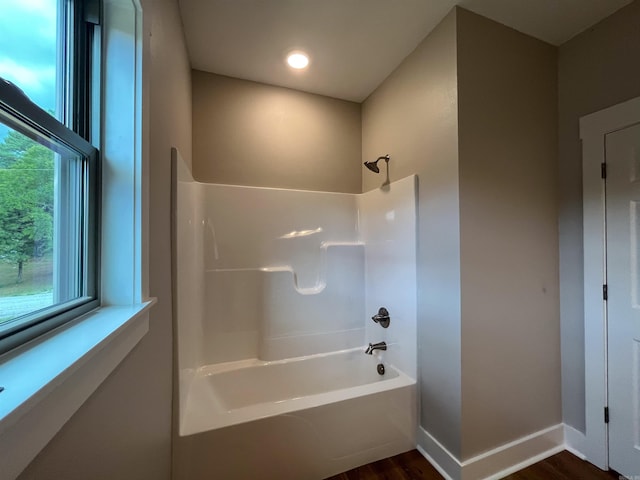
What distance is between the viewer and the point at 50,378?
377 millimetres

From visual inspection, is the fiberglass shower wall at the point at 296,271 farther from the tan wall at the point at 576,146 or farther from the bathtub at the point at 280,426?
the tan wall at the point at 576,146

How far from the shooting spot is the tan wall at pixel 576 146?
4.67 feet

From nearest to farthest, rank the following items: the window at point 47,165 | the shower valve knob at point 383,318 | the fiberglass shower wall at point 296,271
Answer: the window at point 47,165 < the fiberglass shower wall at point 296,271 < the shower valve knob at point 383,318

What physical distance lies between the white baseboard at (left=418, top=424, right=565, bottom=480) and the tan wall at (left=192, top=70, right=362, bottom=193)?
→ 198 cm

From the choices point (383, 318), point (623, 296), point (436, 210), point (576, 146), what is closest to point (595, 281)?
point (623, 296)

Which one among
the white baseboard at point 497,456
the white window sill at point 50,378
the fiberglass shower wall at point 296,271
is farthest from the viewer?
the fiberglass shower wall at point 296,271

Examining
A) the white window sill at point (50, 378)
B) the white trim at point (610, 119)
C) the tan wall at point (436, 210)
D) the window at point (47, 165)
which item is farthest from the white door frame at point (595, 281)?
the window at point (47, 165)

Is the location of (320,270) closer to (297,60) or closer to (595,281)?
(297,60)

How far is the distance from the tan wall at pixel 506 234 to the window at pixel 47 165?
5.23ft

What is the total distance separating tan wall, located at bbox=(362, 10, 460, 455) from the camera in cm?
143

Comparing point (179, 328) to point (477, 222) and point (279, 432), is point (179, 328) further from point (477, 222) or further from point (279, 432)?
point (477, 222)

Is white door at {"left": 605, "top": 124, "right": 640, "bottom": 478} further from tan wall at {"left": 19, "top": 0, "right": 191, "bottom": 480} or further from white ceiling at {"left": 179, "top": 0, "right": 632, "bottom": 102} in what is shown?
tan wall at {"left": 19, "top": 0, "right": 191, "bottom": 480}

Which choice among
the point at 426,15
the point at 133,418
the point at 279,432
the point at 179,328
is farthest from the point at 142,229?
the point at 426,15

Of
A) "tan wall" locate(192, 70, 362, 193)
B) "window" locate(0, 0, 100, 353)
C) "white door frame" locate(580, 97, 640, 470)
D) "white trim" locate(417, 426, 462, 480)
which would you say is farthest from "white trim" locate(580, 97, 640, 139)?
"window" locate(0, 0, 100, 353)
